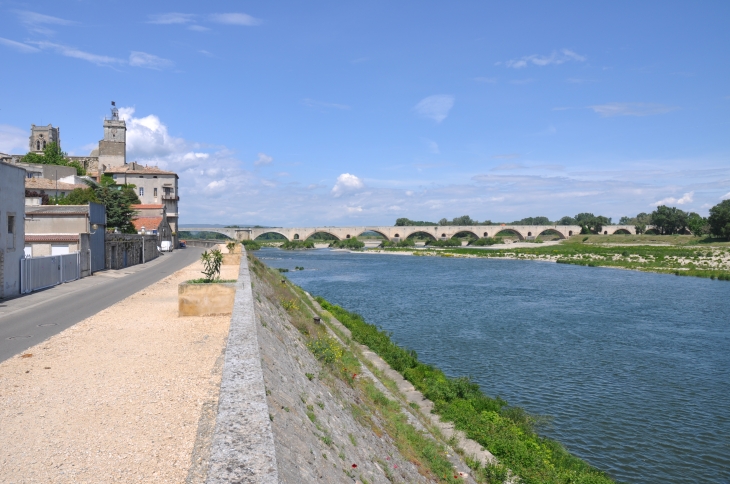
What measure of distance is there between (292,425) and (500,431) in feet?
26.5

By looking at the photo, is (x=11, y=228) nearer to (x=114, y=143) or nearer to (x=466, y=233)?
(x=114, y=143)

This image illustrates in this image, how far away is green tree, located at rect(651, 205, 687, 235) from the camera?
385 ft

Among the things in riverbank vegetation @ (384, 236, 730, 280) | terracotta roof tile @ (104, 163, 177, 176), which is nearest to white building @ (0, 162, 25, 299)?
terracotta roof tile @ (104, 163, 177, 176)

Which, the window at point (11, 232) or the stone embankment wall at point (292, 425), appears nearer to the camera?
the stone embankment wall at point (292, 425)

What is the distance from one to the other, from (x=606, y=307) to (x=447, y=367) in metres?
18.3

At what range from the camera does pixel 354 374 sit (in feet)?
45.7

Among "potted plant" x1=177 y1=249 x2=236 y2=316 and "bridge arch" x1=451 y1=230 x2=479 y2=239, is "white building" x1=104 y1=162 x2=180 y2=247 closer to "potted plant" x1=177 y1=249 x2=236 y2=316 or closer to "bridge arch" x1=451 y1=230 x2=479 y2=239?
"potted plant" x1=177 y1=249 x2=236 y2=316

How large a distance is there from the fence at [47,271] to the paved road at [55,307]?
19.3 inches

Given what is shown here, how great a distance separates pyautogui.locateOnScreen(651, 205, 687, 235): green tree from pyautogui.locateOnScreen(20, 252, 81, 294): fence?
12413 centimetres

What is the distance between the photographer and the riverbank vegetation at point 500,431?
35.3 feet

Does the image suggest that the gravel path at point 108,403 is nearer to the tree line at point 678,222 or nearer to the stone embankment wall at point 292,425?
the stone embankment wall at point 292,425

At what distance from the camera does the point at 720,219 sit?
86.8 m

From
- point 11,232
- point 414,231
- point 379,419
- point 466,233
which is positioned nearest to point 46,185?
point 11,232

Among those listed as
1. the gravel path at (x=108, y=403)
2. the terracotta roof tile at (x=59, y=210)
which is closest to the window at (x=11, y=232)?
the terracotta roof tile at (x=59, y=210)
